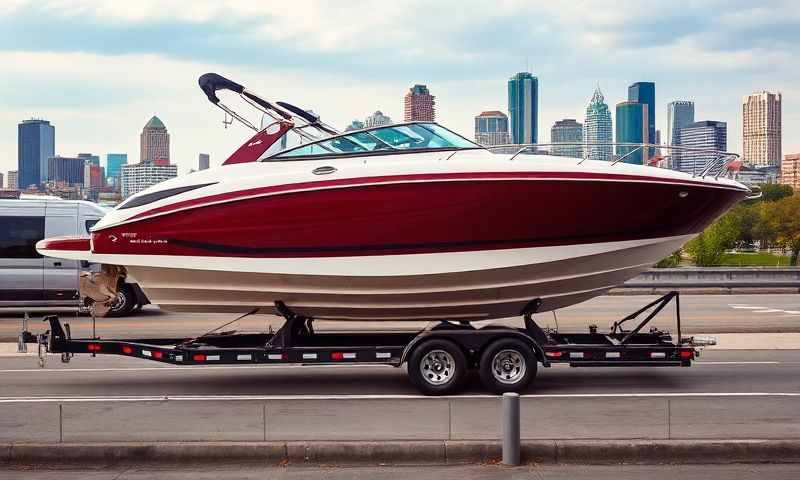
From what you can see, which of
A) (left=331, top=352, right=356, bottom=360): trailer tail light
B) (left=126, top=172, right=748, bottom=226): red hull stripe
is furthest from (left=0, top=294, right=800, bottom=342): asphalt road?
(left=331, top=352, right=356, bottom=360): trailer tail light

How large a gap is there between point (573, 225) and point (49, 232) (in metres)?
14.7

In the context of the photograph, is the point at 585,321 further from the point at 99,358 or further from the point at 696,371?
the point at 99,358

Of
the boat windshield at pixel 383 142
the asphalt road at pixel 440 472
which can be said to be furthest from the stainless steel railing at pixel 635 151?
the asphalt road at pixel 440 472

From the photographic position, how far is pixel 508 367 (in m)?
12.1

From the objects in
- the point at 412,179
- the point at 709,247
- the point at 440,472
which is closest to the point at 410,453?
the point at 440,472

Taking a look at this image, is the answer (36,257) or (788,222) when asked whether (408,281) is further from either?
(788,222)

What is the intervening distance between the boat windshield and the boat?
0.02 meters

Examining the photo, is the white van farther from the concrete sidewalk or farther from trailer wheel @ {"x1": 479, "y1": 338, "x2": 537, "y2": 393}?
trailer wheel @ {"x1": 479, "y1": 338, "x2": 537, "y2": 393}

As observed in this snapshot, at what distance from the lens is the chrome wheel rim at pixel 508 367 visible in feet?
39.4

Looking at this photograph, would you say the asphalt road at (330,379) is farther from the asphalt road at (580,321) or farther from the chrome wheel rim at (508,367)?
the asphalt road at (580,321)

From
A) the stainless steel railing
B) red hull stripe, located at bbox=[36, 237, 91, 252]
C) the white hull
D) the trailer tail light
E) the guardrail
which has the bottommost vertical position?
the trailer tail light

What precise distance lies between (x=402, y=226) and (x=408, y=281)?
75cm

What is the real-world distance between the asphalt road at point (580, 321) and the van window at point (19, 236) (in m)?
1.55

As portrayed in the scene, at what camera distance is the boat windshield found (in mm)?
12656
